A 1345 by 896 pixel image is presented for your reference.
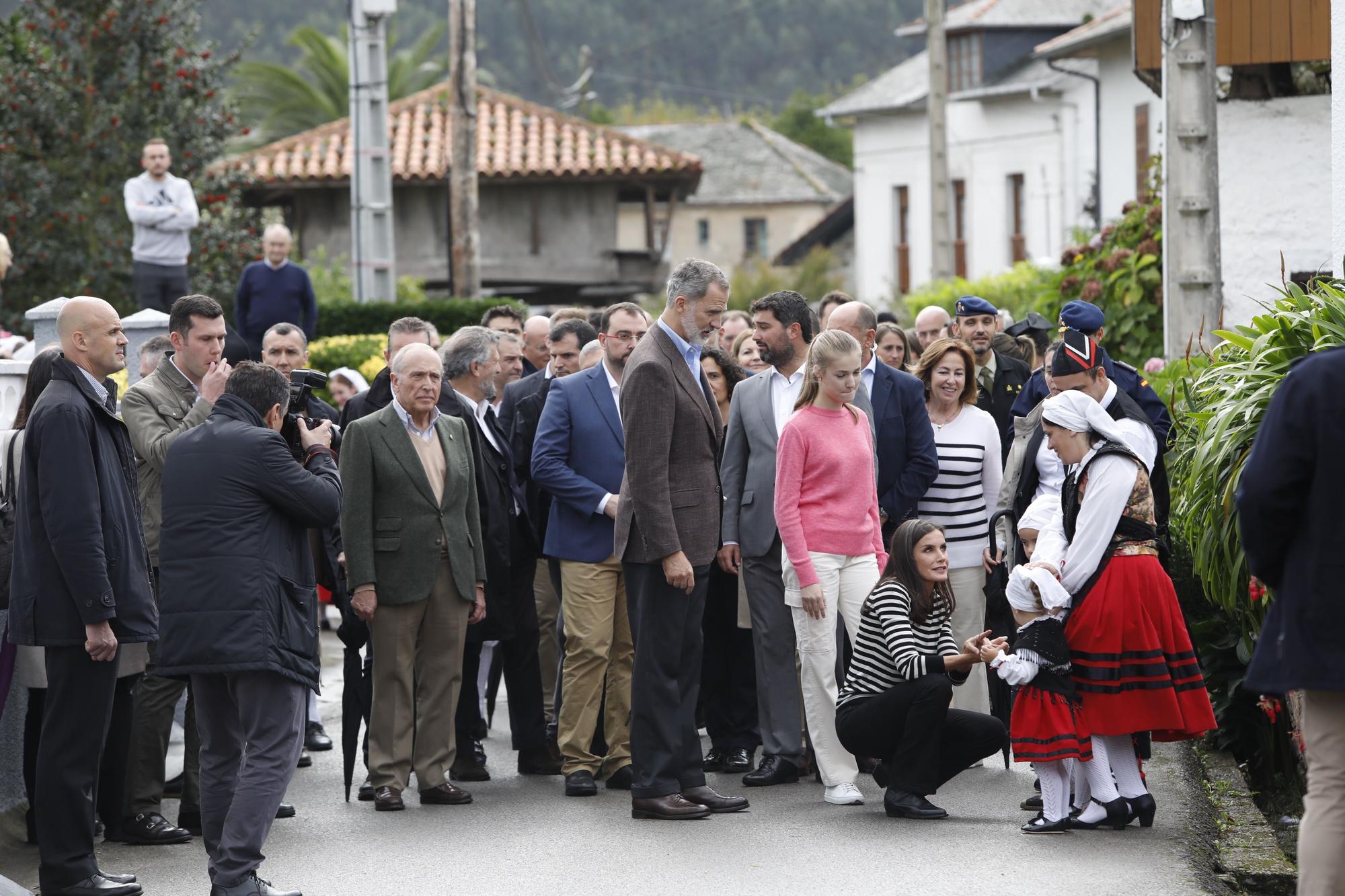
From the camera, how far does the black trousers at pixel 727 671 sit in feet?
29.5

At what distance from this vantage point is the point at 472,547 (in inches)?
323

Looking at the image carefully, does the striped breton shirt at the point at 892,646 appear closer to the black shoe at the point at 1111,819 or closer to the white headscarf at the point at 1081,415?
the black shoe at the point at 1111,819

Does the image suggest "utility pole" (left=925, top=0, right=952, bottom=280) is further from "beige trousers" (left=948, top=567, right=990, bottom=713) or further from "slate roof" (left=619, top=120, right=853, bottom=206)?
"slate roof" (left=619, top=120, right=853, bottom=206)

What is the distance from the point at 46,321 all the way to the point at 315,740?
276 centimetres

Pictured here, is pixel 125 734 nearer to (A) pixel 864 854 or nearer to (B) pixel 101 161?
(A) pixel 864 854

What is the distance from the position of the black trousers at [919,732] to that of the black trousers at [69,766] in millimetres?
3193

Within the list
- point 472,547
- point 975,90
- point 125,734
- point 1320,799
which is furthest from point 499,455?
point 975,90

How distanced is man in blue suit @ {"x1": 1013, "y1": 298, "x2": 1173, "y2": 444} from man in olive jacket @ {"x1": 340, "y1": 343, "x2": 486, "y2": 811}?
298 centimetres

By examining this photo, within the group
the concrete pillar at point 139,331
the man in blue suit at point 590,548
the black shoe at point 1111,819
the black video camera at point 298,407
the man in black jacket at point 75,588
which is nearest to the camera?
the man in black jacket at point 75,588

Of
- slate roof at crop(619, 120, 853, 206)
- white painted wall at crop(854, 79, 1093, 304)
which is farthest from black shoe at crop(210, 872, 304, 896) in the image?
slate roof at crop(619, 120, 853, 206)

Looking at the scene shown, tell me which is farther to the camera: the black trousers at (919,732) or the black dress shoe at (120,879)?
the black trousers at (919,732)

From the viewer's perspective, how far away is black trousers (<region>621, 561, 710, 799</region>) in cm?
762

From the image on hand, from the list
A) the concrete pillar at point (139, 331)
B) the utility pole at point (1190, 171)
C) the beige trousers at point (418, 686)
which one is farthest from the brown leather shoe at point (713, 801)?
the utility pole at point (1190, 171)

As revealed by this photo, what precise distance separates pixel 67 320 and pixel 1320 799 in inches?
192
